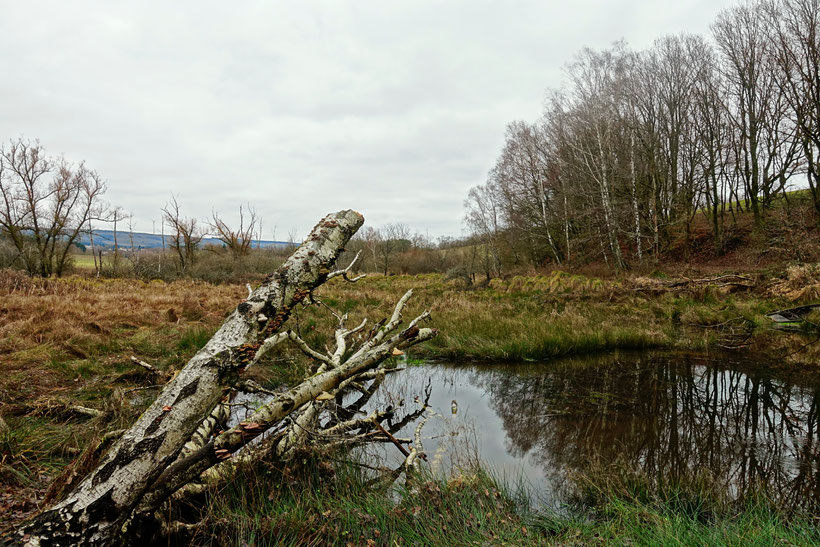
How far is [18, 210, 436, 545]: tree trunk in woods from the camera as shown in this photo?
192cm

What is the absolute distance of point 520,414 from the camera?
4.93 m

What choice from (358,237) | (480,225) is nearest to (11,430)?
(480,225)

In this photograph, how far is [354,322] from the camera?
943 centimetres

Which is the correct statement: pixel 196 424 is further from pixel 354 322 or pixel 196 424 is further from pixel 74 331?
pixel 354 322

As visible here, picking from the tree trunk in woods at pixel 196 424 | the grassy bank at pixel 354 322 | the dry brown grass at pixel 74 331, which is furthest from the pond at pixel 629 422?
the dry brown grass at pixel 74 331

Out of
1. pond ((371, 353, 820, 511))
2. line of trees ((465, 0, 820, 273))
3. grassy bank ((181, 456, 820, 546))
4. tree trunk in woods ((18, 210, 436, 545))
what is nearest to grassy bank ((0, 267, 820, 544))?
grassy bank ((181, 456, 820, 546))

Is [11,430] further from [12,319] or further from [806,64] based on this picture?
[806,64]

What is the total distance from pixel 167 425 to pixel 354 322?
7.28 m

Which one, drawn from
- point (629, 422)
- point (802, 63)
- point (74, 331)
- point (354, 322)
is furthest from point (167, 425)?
point (802, 63)

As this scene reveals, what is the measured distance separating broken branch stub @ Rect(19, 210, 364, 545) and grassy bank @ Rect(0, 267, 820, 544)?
637mm

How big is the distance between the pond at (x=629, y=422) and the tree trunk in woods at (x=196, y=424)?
1.62 metres

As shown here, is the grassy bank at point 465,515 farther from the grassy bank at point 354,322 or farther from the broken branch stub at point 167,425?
the broken branch stub at point 167,425

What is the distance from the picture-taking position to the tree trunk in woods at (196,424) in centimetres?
192

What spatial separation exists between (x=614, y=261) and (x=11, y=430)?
21815 mm
